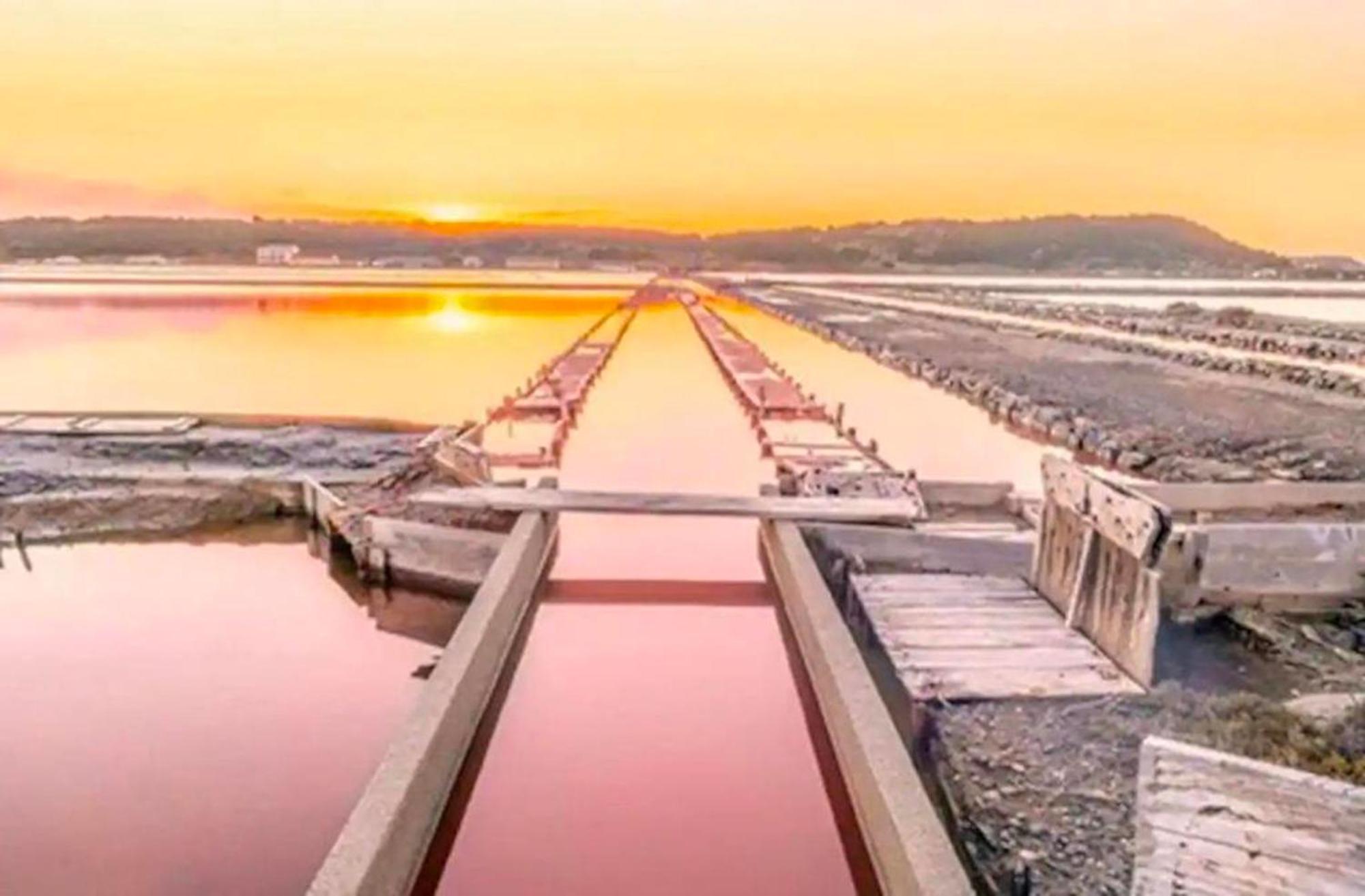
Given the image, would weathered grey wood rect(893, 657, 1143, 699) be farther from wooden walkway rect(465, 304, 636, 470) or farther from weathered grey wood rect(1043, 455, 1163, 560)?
wooden walkway rect(465, 304, 636, 470)

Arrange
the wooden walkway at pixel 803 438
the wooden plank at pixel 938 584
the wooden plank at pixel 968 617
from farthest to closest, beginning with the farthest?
the wooden walkway at pixel 803 438 → the wooden plank at pixel 938 584 → the wooden plank at pixel 968 617

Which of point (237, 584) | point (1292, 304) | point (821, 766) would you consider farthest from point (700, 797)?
point (1292, 304)

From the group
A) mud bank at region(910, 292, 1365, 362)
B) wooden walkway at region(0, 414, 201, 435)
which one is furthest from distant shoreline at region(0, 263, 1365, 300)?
wooden walkway at region(0, 414, 201, 435)

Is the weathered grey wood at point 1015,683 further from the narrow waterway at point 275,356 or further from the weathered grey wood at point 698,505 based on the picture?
the narrow waterway at point 275,356

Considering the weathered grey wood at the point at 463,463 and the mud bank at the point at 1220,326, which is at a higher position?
the mud bank at the point at 1220,326

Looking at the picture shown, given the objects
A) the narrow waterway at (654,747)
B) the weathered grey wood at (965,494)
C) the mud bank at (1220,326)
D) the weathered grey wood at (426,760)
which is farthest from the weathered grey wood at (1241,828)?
the mud bank at (1220,326)

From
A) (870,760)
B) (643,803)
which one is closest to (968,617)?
(870,760)
